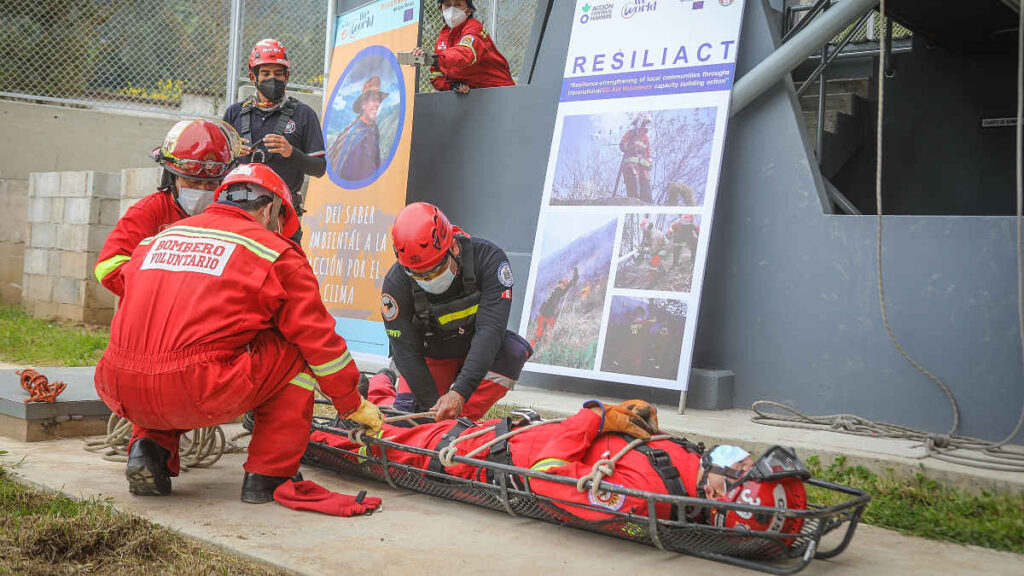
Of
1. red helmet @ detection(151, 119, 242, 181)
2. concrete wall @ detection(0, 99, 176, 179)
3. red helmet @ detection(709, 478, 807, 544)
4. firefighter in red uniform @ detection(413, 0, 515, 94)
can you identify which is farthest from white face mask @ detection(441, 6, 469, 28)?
concrete wall @ detection(0, 99, 176, 179)

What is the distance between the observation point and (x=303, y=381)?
3717 mm

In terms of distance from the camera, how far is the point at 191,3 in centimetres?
1095

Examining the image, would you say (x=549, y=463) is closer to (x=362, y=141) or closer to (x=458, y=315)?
(x=458, y=315)

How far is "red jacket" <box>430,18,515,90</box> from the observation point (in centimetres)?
729

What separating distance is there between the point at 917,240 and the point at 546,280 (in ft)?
7.49

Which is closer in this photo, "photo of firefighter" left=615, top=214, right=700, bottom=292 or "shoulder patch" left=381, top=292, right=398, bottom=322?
"shoulder patch" left=381, top=292, right=398, bottom=322

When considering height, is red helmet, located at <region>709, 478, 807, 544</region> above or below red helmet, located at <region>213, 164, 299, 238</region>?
below

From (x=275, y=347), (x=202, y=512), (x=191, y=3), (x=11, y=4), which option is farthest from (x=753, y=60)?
(x=11, y=4)

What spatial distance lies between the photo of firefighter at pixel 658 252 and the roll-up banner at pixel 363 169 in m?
2.11

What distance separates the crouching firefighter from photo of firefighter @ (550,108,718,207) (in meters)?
1.56

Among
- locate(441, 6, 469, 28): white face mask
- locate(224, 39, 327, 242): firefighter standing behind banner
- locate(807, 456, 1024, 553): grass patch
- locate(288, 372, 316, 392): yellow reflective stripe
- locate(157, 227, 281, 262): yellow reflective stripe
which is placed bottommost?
locate(807, 456, 1024, 553): grass patch

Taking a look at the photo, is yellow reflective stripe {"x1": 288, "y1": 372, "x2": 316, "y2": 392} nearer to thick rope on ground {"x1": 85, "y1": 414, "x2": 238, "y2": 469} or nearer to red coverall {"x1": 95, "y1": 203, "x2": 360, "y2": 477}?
red coverall {"x1": 95, "y1": 203, "x2": 360, "y2": 477}

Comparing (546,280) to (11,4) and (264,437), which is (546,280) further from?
(11,4)

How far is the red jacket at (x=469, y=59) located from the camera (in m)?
7.29
